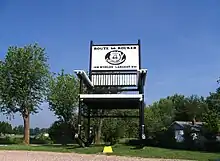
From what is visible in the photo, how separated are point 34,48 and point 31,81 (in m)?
3.37

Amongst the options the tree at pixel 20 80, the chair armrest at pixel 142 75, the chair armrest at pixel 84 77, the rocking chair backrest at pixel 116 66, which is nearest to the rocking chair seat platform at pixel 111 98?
the chair armrest at pixel 142 75

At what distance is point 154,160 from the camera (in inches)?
560

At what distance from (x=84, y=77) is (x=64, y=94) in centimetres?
1580

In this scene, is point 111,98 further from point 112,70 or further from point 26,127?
point 26,127

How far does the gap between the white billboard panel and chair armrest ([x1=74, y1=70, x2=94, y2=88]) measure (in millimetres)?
1442

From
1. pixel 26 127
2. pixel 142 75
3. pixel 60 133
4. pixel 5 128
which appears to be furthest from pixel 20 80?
pixel 5 128

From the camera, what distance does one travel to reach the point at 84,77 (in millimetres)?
20453

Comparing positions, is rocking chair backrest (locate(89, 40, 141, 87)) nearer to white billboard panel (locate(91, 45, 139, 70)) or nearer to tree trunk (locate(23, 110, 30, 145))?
white billboard panel (locate(91, 45, 139, 70))

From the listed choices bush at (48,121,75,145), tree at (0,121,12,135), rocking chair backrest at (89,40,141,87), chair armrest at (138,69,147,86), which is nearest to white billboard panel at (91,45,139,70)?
rocking chair backrest at (89,40,141,87)

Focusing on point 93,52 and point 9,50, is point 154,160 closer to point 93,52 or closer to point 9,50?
point 93,52

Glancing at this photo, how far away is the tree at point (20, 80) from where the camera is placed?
33.4m

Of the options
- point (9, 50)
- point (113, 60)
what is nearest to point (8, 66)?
point (9, 50)

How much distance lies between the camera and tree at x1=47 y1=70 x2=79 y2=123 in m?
35.8

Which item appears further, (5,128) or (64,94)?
(5,128)
